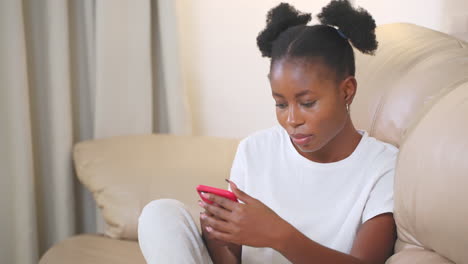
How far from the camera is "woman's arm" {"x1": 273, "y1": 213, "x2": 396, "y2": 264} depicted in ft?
3.35

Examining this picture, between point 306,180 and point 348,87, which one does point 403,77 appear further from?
point 306,180

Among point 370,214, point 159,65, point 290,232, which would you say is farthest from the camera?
point 159,65

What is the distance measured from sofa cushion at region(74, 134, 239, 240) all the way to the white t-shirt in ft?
1.37

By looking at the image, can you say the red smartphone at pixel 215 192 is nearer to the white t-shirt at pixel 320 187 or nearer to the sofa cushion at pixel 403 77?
the white t-shirt at pixel 320 187

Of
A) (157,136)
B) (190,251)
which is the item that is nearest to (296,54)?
(190,251)

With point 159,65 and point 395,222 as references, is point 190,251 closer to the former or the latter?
point 395,222

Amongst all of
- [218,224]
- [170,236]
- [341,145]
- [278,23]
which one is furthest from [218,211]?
[278,23]

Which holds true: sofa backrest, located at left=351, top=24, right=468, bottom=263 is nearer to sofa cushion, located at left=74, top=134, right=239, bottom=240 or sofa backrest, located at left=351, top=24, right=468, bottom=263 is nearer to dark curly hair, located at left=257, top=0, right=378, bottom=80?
dark curly hair, located at left=257, top=0, right=378, bottom=80

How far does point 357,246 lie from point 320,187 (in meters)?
0.17

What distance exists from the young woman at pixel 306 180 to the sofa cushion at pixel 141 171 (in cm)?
42

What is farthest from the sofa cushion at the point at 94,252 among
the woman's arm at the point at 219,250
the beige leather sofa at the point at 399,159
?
the woman's arm at the point at 219,250

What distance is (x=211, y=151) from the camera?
1.83 meters

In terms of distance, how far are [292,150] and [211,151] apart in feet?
1.92

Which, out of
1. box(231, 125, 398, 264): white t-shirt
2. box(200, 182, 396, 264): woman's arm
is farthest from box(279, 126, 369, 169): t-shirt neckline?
box(200, 182, 396, 264): woman's arm
